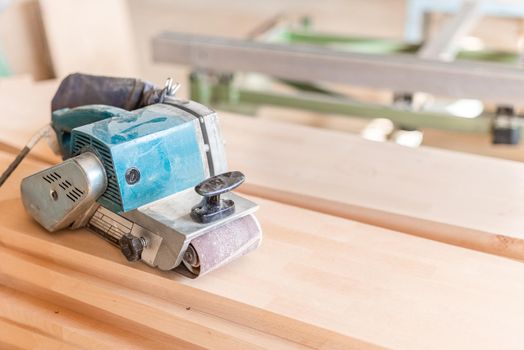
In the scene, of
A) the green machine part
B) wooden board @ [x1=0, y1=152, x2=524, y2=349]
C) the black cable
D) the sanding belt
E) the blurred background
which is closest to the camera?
wooden board @ [x1=0, y1=152, x2=524, y2=349]

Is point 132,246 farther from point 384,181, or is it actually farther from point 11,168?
point 384,181

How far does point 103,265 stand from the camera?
54.9 inches

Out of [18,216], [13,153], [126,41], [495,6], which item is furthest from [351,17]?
[18,216]

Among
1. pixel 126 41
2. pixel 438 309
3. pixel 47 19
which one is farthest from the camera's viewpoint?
pixel 126 41

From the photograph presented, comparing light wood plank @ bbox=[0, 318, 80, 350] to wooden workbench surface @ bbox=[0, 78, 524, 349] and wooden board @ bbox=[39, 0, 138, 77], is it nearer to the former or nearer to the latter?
wooden workbench surface @ bbox=[0, 78, 524, 349]

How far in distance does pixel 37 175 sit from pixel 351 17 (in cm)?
347

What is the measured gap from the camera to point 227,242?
1.34 metres

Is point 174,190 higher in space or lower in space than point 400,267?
higher

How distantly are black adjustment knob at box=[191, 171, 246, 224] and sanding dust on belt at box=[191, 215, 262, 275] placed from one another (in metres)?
0.03

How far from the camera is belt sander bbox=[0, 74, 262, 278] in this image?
4.31 feet

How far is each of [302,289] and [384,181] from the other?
497 millimetres

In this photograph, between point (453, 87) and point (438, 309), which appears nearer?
point (438, 309)

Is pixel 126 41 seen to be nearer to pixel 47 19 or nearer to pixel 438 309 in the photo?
pixel 47 19

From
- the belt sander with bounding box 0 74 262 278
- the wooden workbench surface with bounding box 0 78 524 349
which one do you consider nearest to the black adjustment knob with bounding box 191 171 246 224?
the belt sander with bounding box 0 74 262 278
